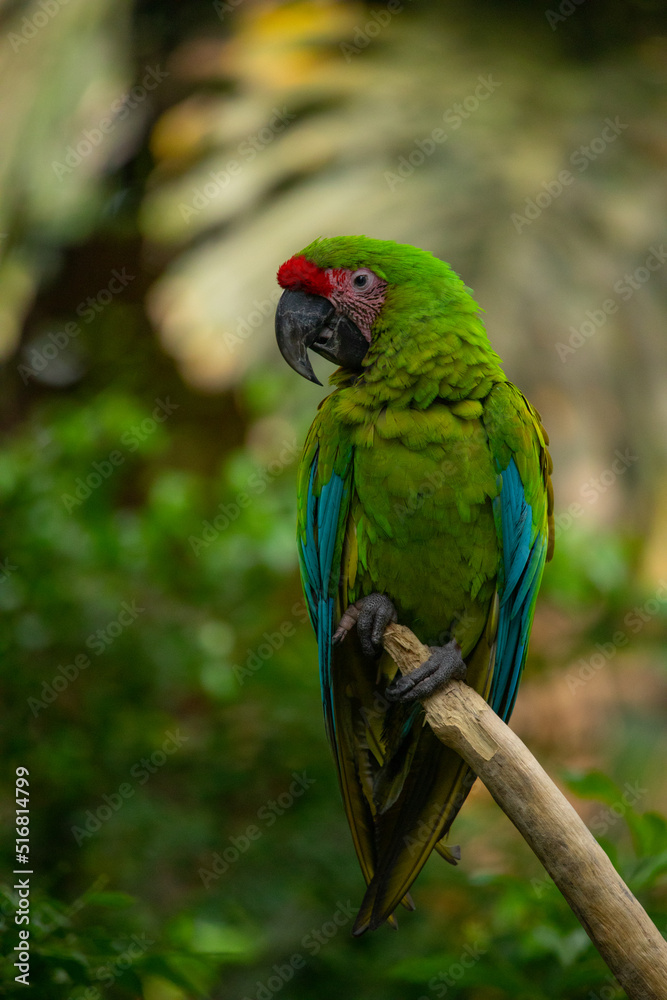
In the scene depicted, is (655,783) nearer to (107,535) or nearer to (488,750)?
(488,750)

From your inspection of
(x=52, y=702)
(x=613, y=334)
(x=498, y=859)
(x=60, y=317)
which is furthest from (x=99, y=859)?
(x=60, y=317)

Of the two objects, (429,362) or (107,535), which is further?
(107,535)

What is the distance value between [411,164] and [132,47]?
1.23 m

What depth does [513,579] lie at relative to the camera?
61.3 inches

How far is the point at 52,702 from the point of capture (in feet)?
8.21

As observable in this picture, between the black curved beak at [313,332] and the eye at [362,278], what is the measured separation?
2.6 inches
